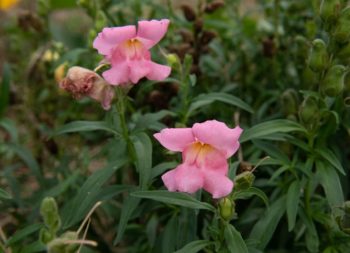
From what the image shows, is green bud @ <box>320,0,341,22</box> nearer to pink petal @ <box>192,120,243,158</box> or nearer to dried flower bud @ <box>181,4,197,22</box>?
pink petal @ <box>192,120,243,158</box>

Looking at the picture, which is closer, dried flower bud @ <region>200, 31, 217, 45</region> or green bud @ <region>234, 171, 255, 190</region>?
green bud @ <region>234, 171, 255, 190</region>

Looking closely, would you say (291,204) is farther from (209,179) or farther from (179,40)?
(179,40)

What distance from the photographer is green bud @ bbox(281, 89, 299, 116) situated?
199 centimetres

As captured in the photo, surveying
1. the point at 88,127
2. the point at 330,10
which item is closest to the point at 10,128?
the point at 88,127

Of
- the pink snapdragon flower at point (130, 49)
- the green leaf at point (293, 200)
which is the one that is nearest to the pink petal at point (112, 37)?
the pink snapdragon flower at point (130, 49)

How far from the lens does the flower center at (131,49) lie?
1507 millimetres

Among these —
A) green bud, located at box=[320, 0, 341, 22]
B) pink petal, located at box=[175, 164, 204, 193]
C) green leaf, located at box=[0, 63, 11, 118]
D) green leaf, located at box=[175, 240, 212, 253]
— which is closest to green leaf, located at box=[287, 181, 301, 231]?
green leaf, located at box=[175, 240, 212, 253]

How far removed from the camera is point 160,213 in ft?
6.85

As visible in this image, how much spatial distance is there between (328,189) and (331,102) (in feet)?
1.05

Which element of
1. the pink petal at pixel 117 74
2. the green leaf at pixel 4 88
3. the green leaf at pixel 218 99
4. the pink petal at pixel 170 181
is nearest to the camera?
the pink petal at pixel 170 181

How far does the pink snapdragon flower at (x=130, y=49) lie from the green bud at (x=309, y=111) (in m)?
0.43

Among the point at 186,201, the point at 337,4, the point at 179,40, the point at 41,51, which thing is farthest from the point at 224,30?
the point at 186,201

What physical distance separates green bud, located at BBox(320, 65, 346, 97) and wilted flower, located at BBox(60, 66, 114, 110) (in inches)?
23.2

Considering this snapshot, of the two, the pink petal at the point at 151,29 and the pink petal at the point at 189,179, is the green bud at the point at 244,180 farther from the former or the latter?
the pink petal at the point at 151,29
